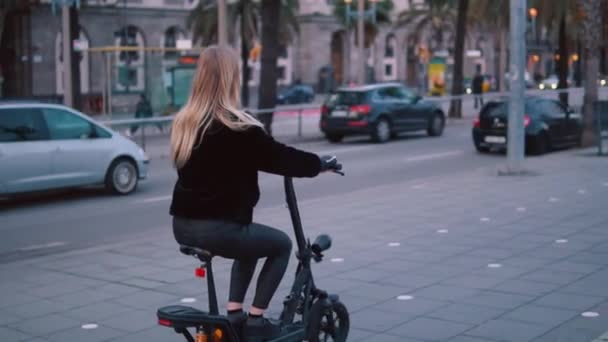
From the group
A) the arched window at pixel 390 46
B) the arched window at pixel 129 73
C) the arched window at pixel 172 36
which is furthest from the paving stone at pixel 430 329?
the arched window at pixel 390 46

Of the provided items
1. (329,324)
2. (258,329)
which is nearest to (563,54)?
(329,324)

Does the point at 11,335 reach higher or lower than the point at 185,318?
lower

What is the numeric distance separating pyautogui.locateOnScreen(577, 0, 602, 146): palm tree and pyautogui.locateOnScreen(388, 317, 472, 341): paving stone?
14913mm

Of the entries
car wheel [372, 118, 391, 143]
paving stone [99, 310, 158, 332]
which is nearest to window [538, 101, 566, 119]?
car wheel [372, 118, 391, 143]

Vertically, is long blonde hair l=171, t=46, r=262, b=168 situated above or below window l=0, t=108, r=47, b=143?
above

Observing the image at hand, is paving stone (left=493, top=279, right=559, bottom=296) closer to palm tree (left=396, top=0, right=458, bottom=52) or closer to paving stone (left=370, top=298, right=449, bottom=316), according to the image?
paving stone (left=370, top=298, right=449, bottom=316)

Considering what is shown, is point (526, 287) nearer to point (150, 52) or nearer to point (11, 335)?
point (11, 335)

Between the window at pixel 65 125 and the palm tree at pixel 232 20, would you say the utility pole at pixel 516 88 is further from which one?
the palm tree at pixel 232 20

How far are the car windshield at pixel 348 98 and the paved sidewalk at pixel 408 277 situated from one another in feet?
41.5

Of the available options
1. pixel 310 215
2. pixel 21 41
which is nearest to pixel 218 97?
pixel 310 215

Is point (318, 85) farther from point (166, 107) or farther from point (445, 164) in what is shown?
point (445, 164)

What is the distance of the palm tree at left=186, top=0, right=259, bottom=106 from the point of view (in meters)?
41.6

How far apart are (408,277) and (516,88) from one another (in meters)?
9.04

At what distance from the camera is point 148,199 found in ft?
48.1
